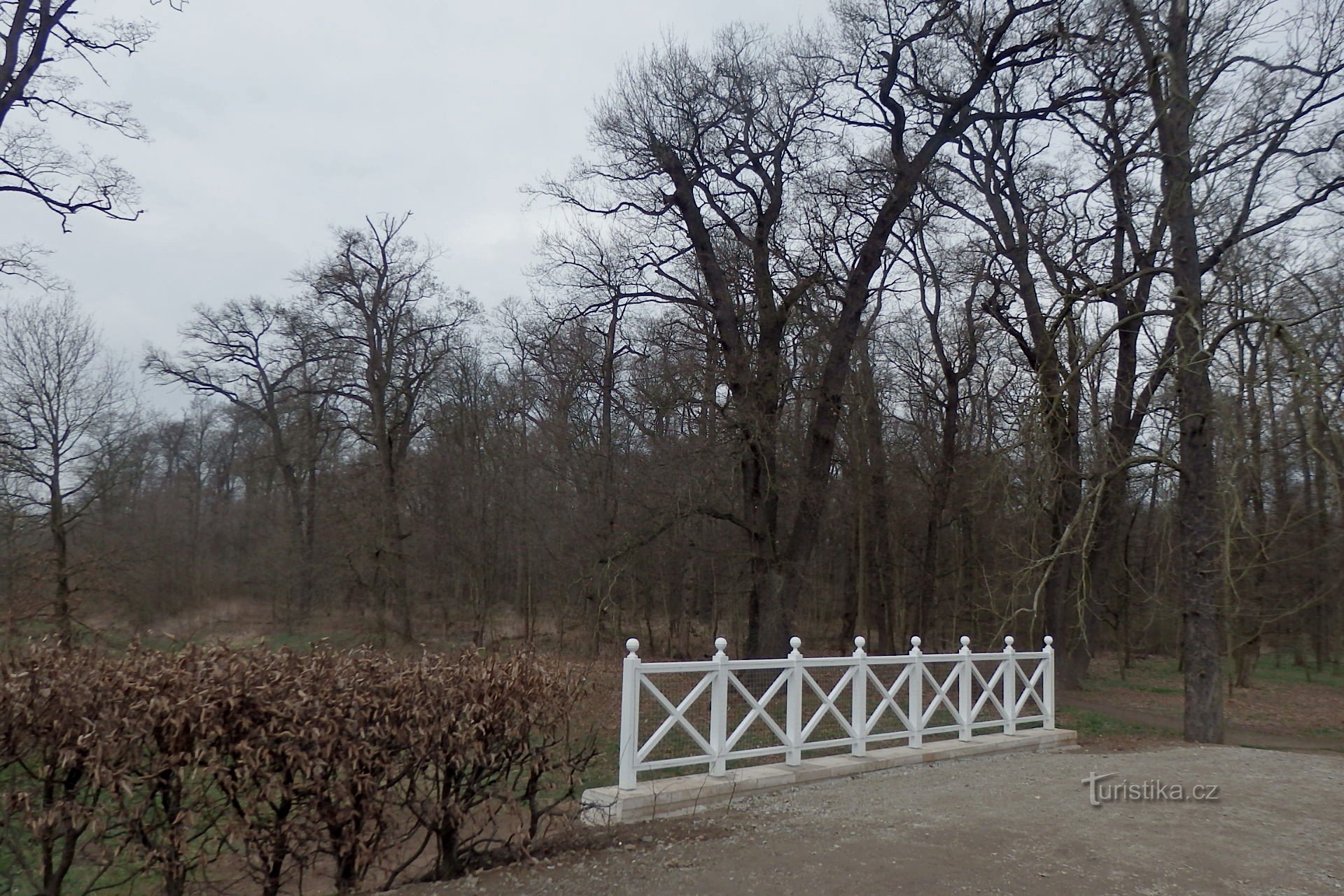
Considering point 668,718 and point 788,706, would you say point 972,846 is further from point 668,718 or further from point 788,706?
point 788,706

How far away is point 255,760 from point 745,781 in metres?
4.19

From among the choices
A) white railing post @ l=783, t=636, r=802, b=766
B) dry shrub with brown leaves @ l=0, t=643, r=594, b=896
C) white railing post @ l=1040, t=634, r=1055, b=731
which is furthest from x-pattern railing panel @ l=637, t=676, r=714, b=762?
white railing post @ l=1040, t=634, r=1055, b=731

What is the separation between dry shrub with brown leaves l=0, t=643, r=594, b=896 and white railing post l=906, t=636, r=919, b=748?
17.4ft

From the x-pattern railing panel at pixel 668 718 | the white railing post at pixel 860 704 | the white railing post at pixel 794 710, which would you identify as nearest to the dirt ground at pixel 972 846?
the white railing post at pixel 794 710

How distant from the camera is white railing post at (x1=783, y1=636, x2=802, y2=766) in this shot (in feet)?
28.9

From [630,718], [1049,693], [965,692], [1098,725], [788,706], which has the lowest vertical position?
[1098,725]

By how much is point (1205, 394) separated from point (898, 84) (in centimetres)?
804

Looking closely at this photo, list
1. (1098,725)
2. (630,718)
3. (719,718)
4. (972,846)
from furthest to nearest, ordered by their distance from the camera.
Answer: (1098,725), (719,718), (630,718), (972,846)

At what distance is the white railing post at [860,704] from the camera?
9.55 meters

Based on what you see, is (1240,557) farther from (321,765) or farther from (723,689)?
(321,765)

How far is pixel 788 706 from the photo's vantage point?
8.88m

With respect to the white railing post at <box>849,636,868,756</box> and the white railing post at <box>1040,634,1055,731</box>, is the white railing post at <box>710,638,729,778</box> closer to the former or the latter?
the white railing post at <box>849,636,868,756</box>

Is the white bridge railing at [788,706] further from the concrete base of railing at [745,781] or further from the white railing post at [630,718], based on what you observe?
the concrete base of railing at [745,781]

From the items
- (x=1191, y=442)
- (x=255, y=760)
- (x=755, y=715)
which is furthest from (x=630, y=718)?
(x=1191, y=442)
